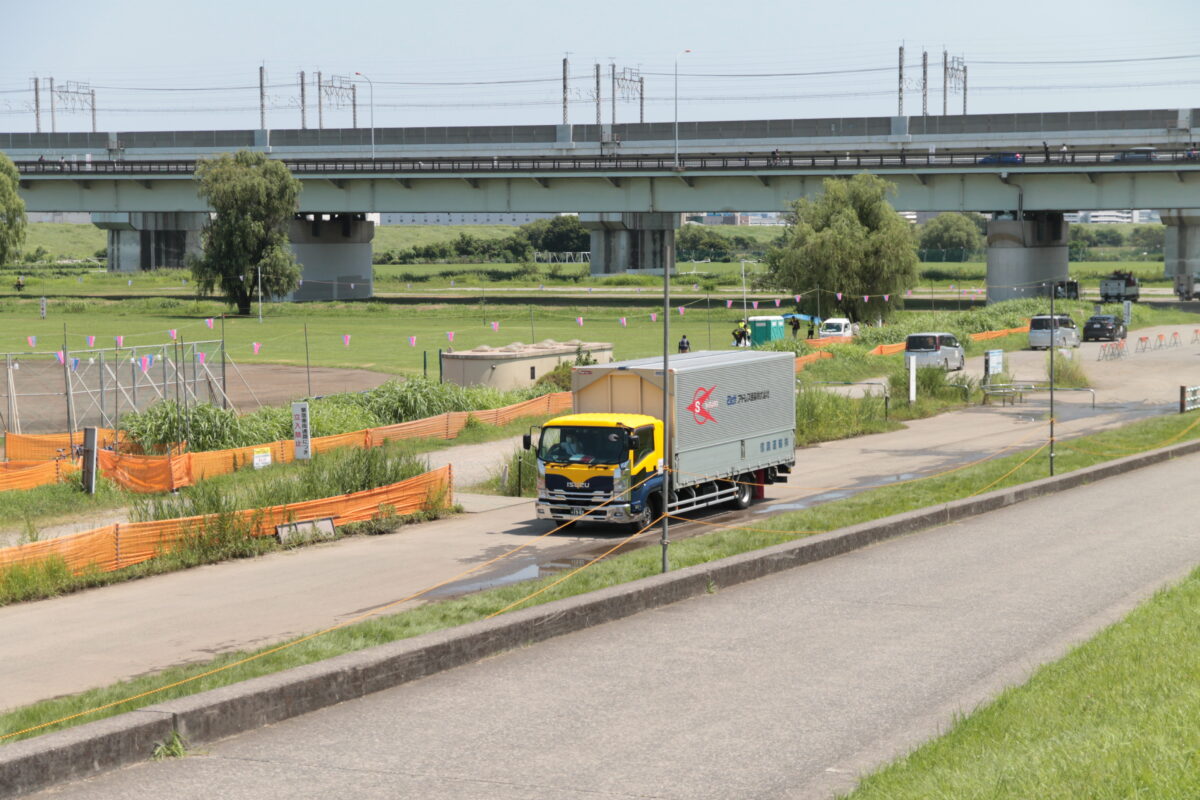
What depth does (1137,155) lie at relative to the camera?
80.8m

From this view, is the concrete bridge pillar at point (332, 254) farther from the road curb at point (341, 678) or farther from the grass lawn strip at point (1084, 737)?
the grass lawn strip at point (1084, 737)

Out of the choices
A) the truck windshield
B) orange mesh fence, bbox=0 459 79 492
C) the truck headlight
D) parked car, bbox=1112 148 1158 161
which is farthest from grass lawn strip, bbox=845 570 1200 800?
parked car, bbox=1112 148 1158 161

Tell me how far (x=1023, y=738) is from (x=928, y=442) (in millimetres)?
27753

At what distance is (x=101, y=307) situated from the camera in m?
86.7

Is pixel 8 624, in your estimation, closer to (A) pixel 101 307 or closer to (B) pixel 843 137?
(A) pixel 101 307

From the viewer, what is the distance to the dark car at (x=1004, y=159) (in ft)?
267

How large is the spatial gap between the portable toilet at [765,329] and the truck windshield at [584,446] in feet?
132

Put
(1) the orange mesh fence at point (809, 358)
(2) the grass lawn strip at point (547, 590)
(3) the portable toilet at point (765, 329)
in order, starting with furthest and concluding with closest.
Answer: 1. (3) the portable toilet at point (765, 329)
2. (1) the orange mesh fence at point (809, 358)
3. (2) the grass lawn strip at point (547, 590)

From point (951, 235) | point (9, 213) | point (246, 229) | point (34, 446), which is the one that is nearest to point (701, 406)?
point (34, 446)

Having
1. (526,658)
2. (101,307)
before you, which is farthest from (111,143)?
(526,658)

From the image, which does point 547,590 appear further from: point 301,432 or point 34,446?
point 34,446

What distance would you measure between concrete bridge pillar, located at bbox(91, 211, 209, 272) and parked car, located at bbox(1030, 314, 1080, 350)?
8001 centimetres

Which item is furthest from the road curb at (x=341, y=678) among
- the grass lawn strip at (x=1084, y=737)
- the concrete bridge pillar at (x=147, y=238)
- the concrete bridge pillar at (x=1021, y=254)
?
the concrete bridge pillar at (x=147, y=238)

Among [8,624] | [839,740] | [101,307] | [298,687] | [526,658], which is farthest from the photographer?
[101,307]
